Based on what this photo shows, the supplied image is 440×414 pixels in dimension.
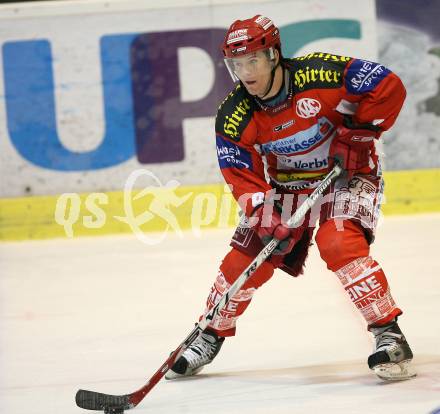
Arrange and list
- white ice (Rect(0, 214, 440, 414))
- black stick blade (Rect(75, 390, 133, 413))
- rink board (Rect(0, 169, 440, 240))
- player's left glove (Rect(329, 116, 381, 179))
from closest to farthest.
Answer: black stick blade (Rect(75, 390, 133, 413))
white ice (Rect(0, 214, 440, 414))
player's left glove (Rect(329, 116, 381, 179))
rink board (Rect(0, 169, 440, 240))

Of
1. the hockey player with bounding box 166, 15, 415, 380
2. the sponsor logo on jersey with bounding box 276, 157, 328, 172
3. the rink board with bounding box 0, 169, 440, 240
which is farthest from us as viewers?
the rink board with bounding box 0, 169, 440, 240

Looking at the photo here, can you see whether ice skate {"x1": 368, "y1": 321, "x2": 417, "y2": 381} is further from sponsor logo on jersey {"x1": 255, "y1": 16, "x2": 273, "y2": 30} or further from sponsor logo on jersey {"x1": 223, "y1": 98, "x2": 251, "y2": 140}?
sponsor logo on jersey {"x1": 255, "y1": 16, "x2": 273, "y2": 30}

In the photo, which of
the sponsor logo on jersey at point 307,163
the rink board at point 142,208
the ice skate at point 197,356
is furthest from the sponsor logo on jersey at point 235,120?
the rink board at point 142,208

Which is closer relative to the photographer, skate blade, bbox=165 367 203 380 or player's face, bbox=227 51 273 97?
player's face, bbox=227 51 273 97

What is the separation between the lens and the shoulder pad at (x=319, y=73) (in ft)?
11.1

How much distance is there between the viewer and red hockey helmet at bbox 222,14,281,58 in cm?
329

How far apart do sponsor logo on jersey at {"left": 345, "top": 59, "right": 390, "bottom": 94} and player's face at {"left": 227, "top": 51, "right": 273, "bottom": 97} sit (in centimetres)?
26

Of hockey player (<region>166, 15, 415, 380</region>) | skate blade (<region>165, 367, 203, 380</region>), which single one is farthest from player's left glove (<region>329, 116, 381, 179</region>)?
skate blade (<region>165, 367, 203, 380</region>)

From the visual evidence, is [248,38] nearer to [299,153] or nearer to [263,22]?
[263,22]

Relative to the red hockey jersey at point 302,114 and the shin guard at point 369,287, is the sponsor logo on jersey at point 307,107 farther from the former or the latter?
the shin guard at point 369,287

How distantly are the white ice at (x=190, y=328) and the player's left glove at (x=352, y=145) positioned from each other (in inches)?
26.3

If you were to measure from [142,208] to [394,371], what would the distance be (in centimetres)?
351

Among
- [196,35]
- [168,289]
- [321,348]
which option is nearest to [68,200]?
[196,35]

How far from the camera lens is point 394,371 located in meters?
3.21
